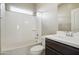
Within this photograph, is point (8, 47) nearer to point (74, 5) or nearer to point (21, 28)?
point (21, 28)

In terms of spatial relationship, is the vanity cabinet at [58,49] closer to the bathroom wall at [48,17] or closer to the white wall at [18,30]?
the bathroom wall at [48,17]

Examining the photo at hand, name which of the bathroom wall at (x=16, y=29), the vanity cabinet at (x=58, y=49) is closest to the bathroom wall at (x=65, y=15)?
the vanity cabinet at (x=58, y=49)

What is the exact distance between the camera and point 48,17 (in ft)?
5.17

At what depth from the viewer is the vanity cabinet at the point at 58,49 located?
1.42 meters

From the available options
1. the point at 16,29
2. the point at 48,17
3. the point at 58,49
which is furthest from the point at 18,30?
the point at 58,49

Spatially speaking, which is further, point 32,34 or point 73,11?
point 32,34

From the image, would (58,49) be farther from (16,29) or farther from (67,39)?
(16,29)

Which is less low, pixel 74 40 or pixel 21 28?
pixel 21 28

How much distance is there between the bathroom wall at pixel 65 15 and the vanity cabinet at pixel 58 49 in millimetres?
251

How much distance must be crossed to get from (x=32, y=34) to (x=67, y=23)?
0.58 m

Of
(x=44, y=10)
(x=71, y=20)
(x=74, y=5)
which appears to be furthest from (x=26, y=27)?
(x=74, y=5)

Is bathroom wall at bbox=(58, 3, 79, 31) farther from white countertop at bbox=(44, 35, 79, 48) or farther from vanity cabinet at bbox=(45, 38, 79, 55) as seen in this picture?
vanity cabinet at bbox=(45, 38, 79, 55)

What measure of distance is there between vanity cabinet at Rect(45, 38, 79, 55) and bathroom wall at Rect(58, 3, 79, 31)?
0.82ft

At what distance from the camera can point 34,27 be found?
159cm
